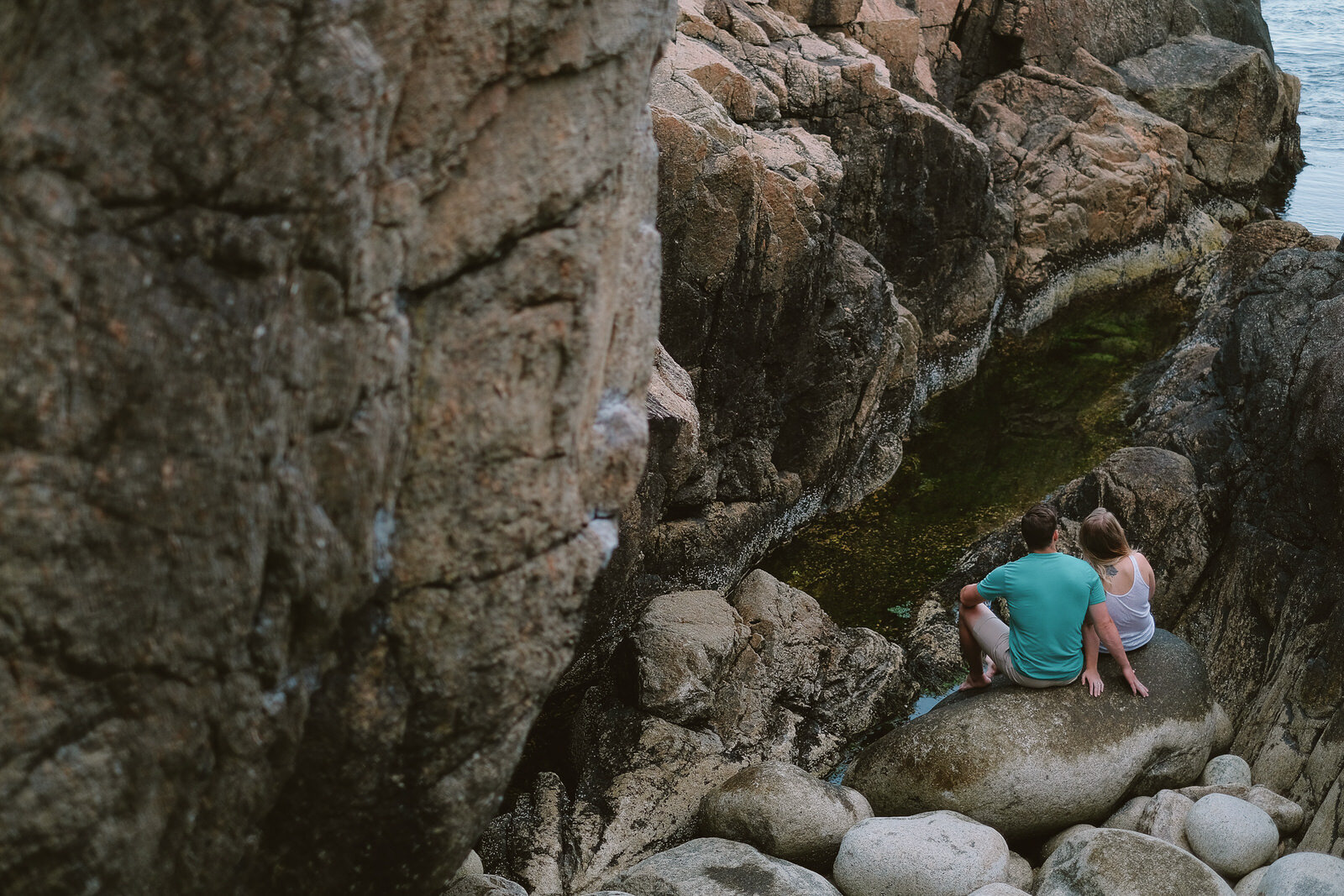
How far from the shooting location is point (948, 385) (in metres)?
16.7

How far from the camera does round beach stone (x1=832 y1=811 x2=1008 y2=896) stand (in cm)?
616

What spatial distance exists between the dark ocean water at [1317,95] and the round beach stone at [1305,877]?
63.0 ft

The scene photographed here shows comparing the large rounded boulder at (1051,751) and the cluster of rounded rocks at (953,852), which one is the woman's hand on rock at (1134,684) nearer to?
the large rounded boulder at (1051,751)

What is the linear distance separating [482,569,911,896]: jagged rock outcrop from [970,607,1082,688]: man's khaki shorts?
5.51 feet

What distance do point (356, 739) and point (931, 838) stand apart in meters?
3.87

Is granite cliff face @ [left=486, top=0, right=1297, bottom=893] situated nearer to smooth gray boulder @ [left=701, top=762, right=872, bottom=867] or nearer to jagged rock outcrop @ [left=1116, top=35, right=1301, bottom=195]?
jagged rock outcrop @ [left=1116, top=35, right=1301, bottom=195]

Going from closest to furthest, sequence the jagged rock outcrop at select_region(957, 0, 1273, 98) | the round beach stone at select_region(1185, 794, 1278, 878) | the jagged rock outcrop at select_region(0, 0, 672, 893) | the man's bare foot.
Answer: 1. the jagged rock outcrop at select_region(0, 0, 672, 893)
2. the round beach stone at select_region(1185, 794, 1278, 878)
3. the man's bare foot
4. the jagged rock outcrop at select_region(957, 0, 1273, 98)

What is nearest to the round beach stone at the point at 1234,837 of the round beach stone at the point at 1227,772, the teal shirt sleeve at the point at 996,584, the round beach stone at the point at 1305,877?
the round beach stone at the point at 1305,877

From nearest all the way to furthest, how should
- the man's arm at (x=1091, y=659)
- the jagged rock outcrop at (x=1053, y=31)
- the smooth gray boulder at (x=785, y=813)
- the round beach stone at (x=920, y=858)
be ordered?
the round beach stone at (x=920, y=858)
the smooth gray boulder at (x=785, y=813)
the man's arm at (x=1091, y=659)
the jagged rock outcrop at (x=1053, y=31)

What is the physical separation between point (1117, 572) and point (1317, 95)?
34.5m

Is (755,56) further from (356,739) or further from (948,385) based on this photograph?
(356,739)

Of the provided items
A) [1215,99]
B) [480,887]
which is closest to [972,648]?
[480,887]

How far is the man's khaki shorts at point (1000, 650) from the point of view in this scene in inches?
280

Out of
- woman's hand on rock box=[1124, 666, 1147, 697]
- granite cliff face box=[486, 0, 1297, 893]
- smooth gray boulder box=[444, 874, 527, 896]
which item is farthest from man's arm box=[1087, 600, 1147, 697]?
smooth gray boulder box=[444, 874, 527, 896]
